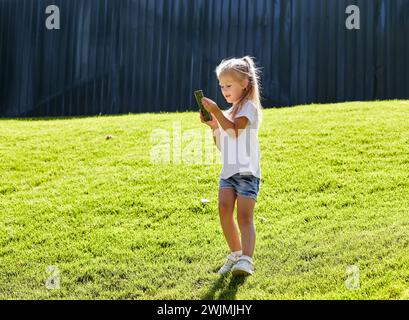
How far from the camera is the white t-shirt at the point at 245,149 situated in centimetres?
458

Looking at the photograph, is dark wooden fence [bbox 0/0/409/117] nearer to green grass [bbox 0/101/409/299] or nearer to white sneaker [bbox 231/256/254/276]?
green grass [bbox 0/101/409/299]

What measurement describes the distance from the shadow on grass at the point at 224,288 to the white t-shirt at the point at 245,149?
27.2 inches

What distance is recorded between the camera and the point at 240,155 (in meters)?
4.62

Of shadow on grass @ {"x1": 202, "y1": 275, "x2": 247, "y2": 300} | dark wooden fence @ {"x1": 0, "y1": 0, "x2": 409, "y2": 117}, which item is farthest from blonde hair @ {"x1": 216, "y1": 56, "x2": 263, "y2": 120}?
dark wooden fence @ {"x1": 0, "y1": 0, "x2": 409, "y2": 117}

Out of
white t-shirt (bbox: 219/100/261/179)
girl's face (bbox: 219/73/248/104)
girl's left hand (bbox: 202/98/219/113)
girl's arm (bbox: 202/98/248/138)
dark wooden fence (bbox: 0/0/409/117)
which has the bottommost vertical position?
white t-shirt (bbox: 219/100/261/179)

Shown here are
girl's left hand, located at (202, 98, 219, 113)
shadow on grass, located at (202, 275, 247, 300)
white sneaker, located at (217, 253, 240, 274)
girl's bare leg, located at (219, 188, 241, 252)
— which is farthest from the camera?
white sneaker, located at (217, 253, 240, 274)

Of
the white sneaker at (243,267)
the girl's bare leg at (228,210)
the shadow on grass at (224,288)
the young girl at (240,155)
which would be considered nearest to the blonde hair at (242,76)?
the young girl at (240,155)

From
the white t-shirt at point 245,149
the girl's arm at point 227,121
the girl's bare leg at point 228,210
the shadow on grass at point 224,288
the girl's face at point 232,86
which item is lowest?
the shadow on grass at point 224,288

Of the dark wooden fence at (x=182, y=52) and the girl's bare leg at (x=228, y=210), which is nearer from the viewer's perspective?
the girl's bare leg at (x=228, y=210)

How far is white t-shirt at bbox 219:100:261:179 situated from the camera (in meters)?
4.58

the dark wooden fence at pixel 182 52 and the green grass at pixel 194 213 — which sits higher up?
the dark wooden fence at pixel 182 52

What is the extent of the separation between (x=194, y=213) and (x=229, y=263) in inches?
53.1

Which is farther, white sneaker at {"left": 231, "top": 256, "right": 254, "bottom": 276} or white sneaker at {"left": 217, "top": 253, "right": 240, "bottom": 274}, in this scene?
white sneaker at {"left": 217, "top": 253, "right": 240, "bottom": 274}

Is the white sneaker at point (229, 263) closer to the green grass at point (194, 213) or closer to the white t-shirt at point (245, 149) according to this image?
the green grass at point (194, 213)
